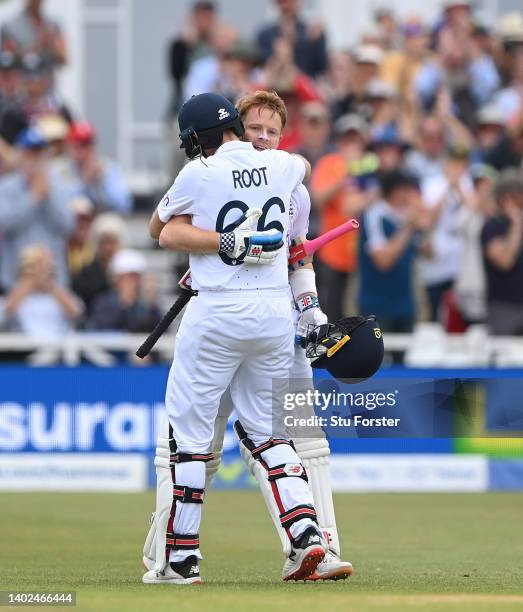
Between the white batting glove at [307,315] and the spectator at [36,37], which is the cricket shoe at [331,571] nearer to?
the white batting glove at [307,315]

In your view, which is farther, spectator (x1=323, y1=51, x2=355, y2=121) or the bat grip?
spectator (x1=323, y1=51, x2=355, y2=121)

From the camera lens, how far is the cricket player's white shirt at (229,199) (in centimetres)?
788

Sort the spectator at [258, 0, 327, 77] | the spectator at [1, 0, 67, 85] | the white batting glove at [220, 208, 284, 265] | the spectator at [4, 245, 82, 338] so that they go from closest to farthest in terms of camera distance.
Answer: the white batting glove at [220, 208, 284, 265] < the spectator at [4, 245, 82, 338] < the spectator at [1, 0, 67, 85] < the spectator at [258, 0, 327, 77]

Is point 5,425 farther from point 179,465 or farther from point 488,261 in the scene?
point 179,465

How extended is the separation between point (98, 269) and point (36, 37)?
3412 mm

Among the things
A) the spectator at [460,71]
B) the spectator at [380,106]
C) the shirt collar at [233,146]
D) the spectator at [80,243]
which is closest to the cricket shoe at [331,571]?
the shirt collar at [233,146]

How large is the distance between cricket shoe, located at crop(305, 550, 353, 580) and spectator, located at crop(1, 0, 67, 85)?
11586 mm

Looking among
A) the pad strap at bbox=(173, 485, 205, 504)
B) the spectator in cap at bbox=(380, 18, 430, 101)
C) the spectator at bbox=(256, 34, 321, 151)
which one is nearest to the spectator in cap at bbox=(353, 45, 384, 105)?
the spectator at bbox=(256, 34, 321, 151)

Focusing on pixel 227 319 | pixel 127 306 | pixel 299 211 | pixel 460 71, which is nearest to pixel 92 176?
pixel 127 306

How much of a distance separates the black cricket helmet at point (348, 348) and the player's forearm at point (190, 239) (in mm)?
725

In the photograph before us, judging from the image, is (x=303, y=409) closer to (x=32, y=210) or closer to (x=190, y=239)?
(x=190, y=239)

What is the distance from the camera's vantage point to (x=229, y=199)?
25.9ft

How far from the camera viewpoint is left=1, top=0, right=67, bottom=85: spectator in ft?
62.1

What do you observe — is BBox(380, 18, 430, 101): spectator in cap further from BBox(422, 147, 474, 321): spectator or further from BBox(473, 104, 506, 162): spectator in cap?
BBox(422, 147, 474, 321): spectator
